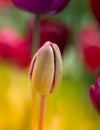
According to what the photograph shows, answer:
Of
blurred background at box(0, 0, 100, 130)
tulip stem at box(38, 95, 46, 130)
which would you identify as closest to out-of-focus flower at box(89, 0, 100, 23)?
blurred background at box(0, 0, 100, 130)

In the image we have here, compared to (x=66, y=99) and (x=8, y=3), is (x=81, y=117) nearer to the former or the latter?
(x=66, y=99)

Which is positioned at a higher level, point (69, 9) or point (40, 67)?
point (69, 9)

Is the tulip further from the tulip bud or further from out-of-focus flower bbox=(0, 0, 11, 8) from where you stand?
out-of-focus flower bbox=(0, 0, 11, 8)

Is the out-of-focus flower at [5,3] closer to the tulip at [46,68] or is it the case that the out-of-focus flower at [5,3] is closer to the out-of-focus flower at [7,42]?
the out-of-focus flower at [7,42]

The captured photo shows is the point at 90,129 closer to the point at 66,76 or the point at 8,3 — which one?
the point at 66,76

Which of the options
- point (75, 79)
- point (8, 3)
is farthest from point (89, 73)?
point (8, 3)

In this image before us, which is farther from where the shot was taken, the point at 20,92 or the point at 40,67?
the point at 20,92

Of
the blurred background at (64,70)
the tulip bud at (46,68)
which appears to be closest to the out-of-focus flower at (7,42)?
the blurred background at (64,70)
